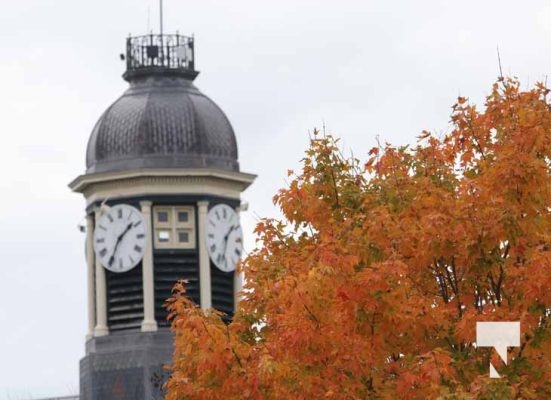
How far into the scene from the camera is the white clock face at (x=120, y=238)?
106 metres

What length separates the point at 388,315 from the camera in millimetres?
48406

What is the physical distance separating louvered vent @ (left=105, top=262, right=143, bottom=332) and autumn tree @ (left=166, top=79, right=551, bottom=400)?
5521cm

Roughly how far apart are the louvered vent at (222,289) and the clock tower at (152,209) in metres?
0.03

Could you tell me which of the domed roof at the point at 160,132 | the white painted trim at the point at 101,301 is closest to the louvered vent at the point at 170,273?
the white painted trim at the point at 101,301

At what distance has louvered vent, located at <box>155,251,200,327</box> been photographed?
348 ft

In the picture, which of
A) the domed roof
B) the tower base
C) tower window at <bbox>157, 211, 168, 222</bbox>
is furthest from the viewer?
tower window at <bbox>157, 211, 168, 222</bbox>

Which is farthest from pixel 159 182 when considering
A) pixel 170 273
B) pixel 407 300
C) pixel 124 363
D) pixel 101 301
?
pixel 407 300

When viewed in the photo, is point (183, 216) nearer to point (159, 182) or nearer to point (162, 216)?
point (162, 216)

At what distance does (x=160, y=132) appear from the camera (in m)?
107

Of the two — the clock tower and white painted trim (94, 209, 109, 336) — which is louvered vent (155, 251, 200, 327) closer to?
the clock tower

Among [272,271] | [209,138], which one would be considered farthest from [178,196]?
[272,271]

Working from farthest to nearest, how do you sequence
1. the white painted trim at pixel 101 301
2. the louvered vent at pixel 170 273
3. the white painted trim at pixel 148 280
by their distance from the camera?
the white painted trim at pixel 101 301, the louvered vent at pixel 170 273, the white painted trim at pixel 148 280

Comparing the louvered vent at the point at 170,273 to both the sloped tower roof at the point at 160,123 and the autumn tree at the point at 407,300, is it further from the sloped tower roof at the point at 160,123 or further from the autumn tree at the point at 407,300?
the autumn tree at the point at 407,300

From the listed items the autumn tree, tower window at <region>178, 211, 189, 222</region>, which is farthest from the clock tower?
the autumn tree
